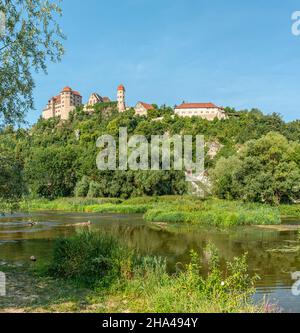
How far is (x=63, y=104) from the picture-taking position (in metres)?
163

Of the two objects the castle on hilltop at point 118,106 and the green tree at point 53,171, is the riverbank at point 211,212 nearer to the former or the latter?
Result: the green tree at point 53,171

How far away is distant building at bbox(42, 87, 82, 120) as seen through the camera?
6393 inches

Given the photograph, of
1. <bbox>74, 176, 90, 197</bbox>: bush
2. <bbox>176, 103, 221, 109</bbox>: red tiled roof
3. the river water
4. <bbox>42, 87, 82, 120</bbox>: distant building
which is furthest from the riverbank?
<bbox>42, 87, 82, 120</bbox>: distant building

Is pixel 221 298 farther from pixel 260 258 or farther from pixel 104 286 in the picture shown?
pixel 260 258

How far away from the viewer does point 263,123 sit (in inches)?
4481

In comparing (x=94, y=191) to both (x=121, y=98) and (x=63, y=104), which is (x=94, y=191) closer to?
(x=121, y=98)

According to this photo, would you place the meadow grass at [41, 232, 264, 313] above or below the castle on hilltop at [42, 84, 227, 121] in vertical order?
below

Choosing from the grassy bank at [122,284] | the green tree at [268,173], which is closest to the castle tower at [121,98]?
the green tree at [268,173]

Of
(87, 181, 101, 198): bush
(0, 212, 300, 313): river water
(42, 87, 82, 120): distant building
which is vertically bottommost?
(0, 212, 300, 313): river water

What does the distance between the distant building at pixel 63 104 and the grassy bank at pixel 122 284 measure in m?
149

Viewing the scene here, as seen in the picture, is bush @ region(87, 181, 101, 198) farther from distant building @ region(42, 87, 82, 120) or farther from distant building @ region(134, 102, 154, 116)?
distant building @ region(42, 87, 82, 120)

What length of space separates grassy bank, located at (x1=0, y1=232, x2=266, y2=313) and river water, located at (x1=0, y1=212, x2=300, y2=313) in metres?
2.77

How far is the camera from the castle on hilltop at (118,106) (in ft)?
468
